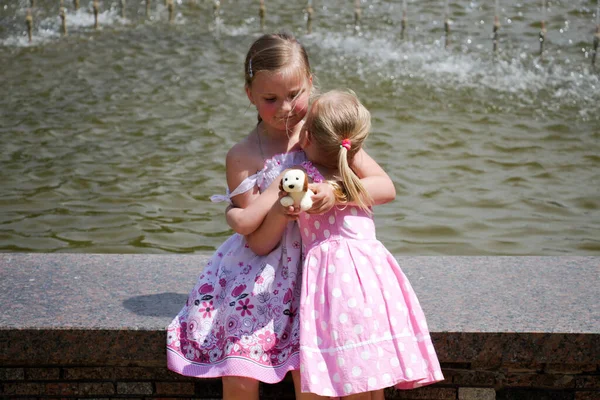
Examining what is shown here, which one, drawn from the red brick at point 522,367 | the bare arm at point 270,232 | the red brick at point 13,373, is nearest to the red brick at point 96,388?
the red brick at point 13,373

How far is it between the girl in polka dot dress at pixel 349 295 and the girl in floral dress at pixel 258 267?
0.11m

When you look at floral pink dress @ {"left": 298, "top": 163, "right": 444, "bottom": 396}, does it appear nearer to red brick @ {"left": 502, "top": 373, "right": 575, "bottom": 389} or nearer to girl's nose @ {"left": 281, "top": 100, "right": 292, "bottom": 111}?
girl's nose @ {"left": 281, "top": 100, "right": 292, "bottom": 111}

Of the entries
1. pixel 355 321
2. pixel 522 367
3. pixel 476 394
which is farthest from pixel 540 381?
pixel 355 321

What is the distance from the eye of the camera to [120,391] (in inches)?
122

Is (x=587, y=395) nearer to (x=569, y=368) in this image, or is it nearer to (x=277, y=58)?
(x=569, y=368)

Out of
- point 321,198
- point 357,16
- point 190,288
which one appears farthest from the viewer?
point 357,16

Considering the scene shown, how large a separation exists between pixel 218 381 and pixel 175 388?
0.17m

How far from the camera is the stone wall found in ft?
9.60

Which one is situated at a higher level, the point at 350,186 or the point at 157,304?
the point at 350,186

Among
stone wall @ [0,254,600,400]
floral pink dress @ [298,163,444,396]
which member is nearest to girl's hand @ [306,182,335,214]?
floral pink dress @ [298,163,444,396]

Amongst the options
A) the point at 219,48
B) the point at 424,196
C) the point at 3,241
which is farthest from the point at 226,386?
the point at 219,48

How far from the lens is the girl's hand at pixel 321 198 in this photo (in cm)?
268

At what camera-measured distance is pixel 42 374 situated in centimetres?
309

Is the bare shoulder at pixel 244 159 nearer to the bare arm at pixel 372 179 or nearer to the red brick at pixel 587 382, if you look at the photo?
the bare arm at pixel 372 179
